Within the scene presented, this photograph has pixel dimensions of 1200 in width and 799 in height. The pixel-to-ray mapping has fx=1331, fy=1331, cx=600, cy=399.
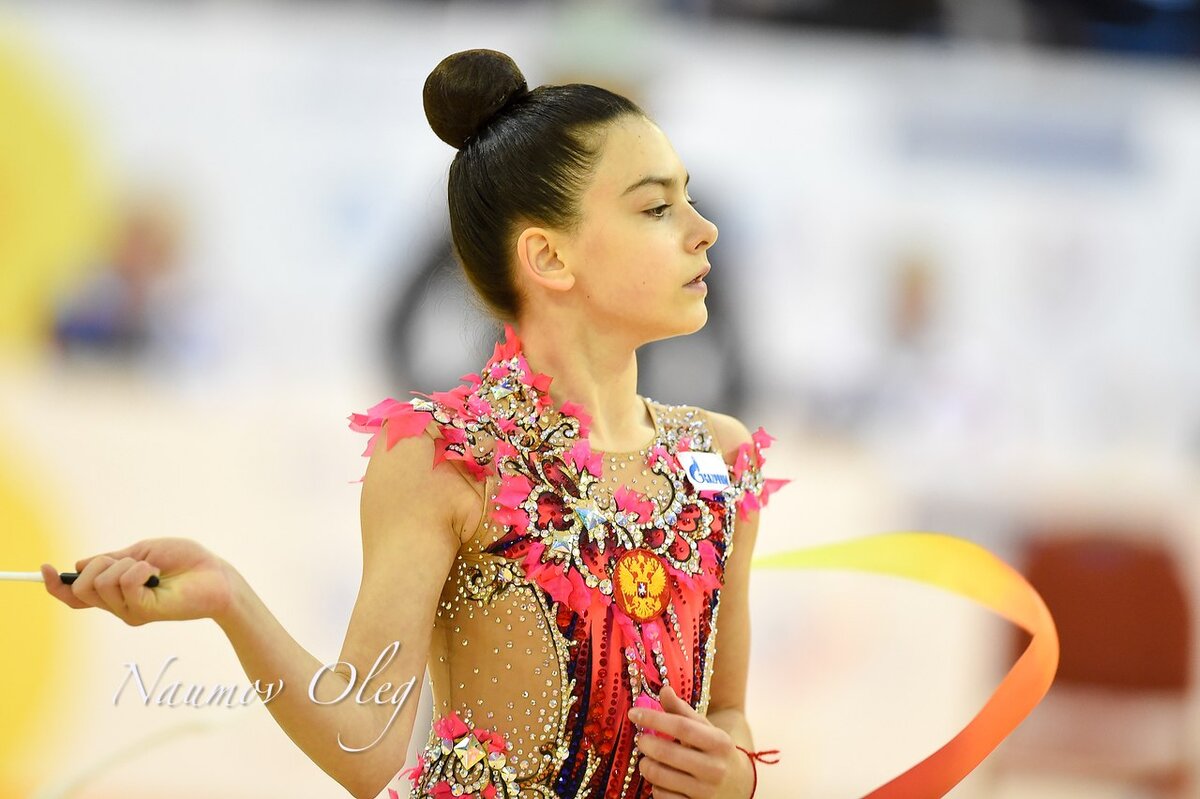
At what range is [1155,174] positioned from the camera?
3590mm

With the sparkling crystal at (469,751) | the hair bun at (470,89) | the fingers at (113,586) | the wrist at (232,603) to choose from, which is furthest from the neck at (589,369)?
the fingers at (113,586)

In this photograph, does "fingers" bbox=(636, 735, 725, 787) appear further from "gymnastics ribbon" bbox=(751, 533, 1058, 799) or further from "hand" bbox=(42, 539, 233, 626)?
"hand" bbox=(42, 539, 233, 626)

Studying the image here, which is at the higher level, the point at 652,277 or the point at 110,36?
the point at 110,36

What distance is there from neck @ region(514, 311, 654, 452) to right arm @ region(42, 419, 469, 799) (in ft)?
0.67

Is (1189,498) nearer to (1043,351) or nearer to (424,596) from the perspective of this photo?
(1043,351)

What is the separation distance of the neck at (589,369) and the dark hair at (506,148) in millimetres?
63

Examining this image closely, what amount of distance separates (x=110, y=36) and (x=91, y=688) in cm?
150

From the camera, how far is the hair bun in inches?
60.8

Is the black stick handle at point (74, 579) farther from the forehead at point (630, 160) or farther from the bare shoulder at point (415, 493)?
the forehead at point (630, 160)

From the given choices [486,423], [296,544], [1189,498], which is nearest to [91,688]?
[296,544]

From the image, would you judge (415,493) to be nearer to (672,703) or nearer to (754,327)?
(672,703)

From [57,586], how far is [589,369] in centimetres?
66

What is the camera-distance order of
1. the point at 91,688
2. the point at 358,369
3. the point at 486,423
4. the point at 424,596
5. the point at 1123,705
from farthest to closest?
the point at 1123,705 → the point at 358,369 → the point at 91,688 → the point at 486,423 → the point at 424,596

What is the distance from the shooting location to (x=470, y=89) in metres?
1.54
